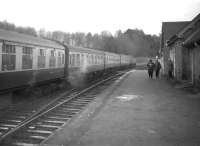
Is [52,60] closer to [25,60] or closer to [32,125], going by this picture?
[25,60]

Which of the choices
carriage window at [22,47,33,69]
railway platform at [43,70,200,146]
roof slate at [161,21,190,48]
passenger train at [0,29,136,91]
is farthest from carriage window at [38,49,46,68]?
roof slate at [161,21,190,48]

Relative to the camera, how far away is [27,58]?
32.0ft

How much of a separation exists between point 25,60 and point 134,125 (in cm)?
561

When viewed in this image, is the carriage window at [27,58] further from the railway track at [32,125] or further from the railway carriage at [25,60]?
the railway track at [32,125]

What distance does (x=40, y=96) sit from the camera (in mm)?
11391

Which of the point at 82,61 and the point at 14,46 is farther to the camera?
the point at 82,61

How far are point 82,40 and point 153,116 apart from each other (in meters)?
109

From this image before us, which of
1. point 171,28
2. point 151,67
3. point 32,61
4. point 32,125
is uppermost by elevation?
point 171,28

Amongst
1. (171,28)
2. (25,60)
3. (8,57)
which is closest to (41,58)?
(25,60)

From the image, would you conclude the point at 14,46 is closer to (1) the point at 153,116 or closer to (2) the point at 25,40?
(2) the point at 25,40

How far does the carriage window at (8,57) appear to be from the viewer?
8.07 metres

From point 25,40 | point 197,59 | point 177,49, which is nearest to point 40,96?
point 25,40

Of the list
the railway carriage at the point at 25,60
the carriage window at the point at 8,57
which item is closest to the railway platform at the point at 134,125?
the railway carriage at the point at 25,60

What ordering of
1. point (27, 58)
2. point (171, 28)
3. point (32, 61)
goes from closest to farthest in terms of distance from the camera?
point (27, 58)
point (32, 61)
point (171, 28)
